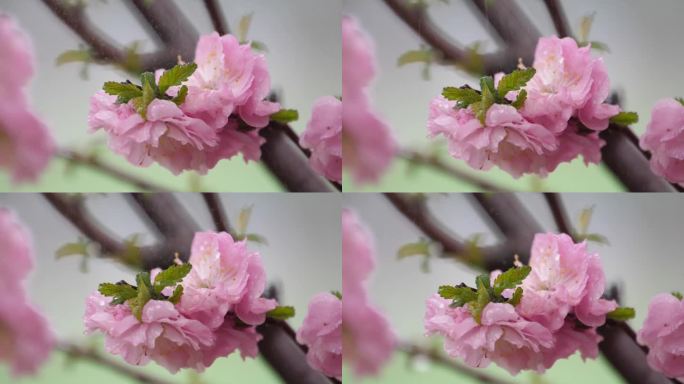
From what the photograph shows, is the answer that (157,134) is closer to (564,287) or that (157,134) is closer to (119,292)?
(119,292)

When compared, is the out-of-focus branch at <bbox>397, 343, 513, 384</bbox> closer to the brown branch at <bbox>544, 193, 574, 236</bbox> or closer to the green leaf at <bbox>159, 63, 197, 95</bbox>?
the brown branch at <bbox>544, 193, 574, 236</bbox>

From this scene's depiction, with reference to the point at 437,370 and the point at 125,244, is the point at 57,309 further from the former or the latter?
the point at 437,370

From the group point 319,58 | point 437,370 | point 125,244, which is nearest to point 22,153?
point 125,244

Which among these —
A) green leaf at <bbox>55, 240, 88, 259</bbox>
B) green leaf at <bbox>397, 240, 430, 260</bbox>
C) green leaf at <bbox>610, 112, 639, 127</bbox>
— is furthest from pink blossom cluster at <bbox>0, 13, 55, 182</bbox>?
green leaf at <bbox>610, 112, 639, 127</bbox>

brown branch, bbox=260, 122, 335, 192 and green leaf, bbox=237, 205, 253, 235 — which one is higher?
brown branch, bbox=260, 122, 335, 192

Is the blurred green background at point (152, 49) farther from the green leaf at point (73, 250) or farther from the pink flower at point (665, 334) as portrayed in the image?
the pink flower at point (665, 334)

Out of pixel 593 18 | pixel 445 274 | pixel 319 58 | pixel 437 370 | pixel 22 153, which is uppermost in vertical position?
pixel 593 18

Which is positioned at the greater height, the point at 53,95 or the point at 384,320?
the point at 53,95

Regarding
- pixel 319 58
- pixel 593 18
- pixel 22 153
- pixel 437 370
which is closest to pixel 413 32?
pixel 319 58

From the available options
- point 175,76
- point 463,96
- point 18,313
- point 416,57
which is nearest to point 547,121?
point 463,96
